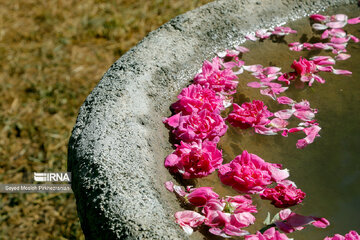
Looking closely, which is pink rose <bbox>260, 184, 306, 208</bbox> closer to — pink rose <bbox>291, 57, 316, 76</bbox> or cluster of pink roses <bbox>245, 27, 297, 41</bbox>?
pink rose <bbox>291, 57, 316, 76</bbox>

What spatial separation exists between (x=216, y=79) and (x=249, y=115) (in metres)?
0.21

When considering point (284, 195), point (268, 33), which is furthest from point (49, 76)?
point (284, 195)

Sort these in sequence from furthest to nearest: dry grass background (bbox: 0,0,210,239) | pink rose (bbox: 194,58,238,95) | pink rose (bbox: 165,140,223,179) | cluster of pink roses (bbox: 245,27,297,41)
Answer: dry grass background (bbox: 0,0,210,239)
cluster of pink roses (bbox: 245,27,297,41)
pink rose (bbox: 194,58,238,95)
pink rose (bbox: 165,140,223,179)

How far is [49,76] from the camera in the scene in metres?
3.09

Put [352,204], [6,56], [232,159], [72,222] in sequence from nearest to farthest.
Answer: [352,204] → [232,159] → [72,222] → [6,56]

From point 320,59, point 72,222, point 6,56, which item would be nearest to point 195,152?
point 320,59

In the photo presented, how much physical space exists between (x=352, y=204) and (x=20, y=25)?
113 inches

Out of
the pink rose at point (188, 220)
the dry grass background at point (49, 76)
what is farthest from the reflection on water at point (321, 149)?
the dry grass background at point (49, 76)

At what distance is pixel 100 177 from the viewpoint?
1.25 meters

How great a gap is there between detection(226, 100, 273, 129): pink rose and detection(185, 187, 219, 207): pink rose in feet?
1.13

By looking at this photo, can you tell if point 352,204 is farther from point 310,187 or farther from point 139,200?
point 139,200

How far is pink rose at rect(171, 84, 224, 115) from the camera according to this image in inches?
63.1

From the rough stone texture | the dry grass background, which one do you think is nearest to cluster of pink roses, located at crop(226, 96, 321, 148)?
the rough stone texture

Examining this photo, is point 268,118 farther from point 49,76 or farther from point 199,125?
point 49,76
